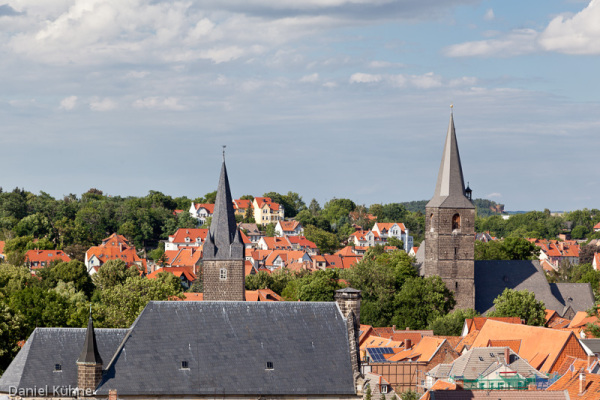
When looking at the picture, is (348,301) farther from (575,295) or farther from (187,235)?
(187,235)

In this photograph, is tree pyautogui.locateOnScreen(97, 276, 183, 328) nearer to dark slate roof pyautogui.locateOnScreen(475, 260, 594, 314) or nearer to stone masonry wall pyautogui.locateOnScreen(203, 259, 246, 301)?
stone masonry wall pyautogui.locateOnScreen(203, 259, 246, 301)

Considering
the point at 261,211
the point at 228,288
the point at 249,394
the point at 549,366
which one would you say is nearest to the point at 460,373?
the point at 549,366

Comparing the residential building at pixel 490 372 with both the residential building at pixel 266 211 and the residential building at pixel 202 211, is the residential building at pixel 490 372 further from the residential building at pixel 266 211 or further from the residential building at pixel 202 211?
the residential building at pixel 266 211

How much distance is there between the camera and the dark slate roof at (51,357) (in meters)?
34.7

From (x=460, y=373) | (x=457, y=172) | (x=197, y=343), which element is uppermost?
(x=457, y=172)

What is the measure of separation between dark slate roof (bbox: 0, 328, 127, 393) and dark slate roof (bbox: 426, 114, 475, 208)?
44677 mm

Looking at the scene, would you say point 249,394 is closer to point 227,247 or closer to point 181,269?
point 227,247

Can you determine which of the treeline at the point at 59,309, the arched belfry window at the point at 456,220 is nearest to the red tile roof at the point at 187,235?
the treeline at the point at 59,309

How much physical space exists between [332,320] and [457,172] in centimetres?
4334

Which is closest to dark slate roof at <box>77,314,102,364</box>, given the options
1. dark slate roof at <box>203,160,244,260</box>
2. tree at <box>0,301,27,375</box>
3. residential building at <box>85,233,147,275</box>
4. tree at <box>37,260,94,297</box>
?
tree at <box>0,301,27,375</box>

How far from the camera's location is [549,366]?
5369 cm

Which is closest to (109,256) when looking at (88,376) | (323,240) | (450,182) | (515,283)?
(323,240)

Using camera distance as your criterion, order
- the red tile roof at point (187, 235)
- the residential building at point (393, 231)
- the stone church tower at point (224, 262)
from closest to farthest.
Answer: the stone church tower at point (224, 262), the red tile roof at point (187, 235), the residential building at point (393, 231)

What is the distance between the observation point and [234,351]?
3472 centimetres
